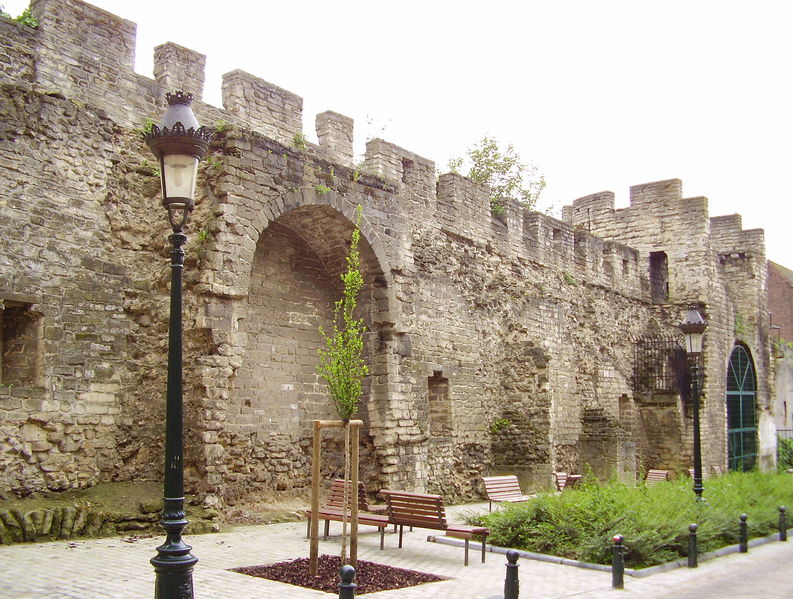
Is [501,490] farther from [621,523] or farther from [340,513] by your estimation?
[340,513]

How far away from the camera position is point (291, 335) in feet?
44.8

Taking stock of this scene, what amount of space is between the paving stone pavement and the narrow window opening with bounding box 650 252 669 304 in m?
14.3

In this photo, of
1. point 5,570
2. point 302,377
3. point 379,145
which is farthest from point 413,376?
point 5,570

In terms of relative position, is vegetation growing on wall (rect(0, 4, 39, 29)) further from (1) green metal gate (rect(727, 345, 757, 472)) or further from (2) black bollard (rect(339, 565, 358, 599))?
(1) green metal gate (rect(727, 345, 757, 472))

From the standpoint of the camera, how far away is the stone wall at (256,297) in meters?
10.5

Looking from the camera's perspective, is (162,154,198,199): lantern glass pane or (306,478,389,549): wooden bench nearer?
(162,154,198,199): lantern glass pane

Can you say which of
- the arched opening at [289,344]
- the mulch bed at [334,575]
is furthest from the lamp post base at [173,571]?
the arched opening at [289,344]

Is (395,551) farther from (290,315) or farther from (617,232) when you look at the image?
(617,232)

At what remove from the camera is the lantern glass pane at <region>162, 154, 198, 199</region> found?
6264 mm

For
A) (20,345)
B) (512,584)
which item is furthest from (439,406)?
(512,584)

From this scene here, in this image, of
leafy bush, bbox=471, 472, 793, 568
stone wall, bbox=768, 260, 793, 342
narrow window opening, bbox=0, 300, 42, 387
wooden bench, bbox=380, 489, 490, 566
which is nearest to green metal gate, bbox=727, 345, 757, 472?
leafy bush, bbox=471, 472, 793, 568

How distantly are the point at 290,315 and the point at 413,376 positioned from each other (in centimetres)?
261

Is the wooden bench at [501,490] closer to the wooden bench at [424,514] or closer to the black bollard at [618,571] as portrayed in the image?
the wooden bench at [424,514]

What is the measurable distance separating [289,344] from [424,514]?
4709mm
